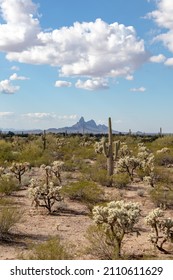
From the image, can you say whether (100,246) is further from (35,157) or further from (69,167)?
(35,157)

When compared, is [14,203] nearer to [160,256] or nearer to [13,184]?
[13,184]

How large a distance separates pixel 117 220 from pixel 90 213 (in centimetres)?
539

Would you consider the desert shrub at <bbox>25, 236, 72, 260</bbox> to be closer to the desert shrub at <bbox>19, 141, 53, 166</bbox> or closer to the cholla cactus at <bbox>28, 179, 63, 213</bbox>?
the cholla cactus at <bbox>28, 179, 63, 213</bbox>

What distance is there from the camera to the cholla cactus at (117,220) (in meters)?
10.0

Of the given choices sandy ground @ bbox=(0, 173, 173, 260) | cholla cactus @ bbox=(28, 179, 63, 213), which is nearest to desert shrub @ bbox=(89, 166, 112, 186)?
sandy ground @ bbox=(0, 173, 173, 260)

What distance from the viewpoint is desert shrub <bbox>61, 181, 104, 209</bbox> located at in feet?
56.4

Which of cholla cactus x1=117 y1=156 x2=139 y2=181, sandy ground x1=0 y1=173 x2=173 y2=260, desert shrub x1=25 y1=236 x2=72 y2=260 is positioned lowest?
sandy ground x1=0 y1=173 x2=173 y2=260

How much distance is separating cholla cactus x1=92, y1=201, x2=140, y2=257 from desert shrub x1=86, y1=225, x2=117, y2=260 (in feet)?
0.40

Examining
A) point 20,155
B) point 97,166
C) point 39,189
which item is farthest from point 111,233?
point 20,155

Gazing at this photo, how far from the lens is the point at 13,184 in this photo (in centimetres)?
1938

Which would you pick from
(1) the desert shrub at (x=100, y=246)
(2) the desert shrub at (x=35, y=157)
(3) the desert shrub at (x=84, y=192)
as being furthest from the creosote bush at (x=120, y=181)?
(1) the desert shrub at (x=100, y=246)

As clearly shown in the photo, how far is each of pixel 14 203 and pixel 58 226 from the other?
3.75 metres

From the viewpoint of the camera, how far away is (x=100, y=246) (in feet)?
34.2
